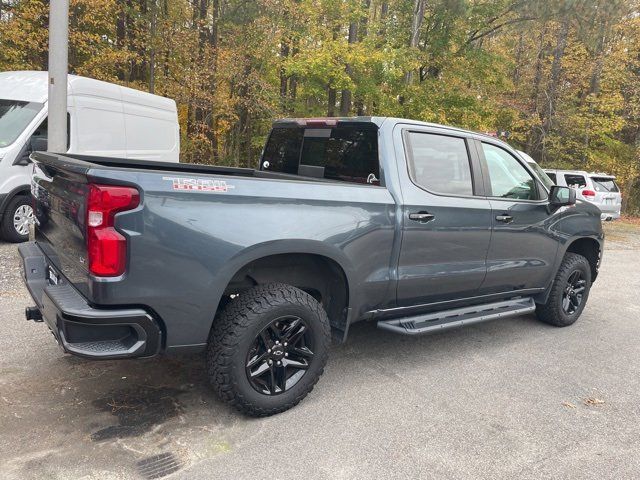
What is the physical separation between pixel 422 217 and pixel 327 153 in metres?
0.99

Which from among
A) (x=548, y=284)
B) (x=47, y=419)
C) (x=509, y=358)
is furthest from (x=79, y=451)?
(x=548, y=284)

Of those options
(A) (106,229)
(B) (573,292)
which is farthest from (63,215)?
(B) (573,292)

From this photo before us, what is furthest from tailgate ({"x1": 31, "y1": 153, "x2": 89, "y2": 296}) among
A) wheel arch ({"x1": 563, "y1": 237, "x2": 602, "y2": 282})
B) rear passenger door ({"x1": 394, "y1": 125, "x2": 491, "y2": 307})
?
wheel arch ({"x1": 563, "y1": 237, "x2": 602, "y2": 282})

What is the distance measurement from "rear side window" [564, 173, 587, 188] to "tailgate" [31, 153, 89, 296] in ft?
47.7

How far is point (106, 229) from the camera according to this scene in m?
2.52

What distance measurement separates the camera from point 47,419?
2947 mm

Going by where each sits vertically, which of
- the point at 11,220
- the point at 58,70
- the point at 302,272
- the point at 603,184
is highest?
the point at 58,70

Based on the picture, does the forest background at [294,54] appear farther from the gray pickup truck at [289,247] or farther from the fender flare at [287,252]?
the fender flare at [287,252]

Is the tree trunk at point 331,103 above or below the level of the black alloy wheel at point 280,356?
above

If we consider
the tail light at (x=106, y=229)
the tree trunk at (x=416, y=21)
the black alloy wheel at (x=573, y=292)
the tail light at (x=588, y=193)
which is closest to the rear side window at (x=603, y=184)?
the tail light at (x=588, y=193)

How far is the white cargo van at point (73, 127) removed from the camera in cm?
725

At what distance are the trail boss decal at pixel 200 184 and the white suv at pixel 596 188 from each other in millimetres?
13659

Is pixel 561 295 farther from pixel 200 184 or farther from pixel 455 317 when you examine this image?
pixel 200 184

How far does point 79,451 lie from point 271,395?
1090 millimetres
